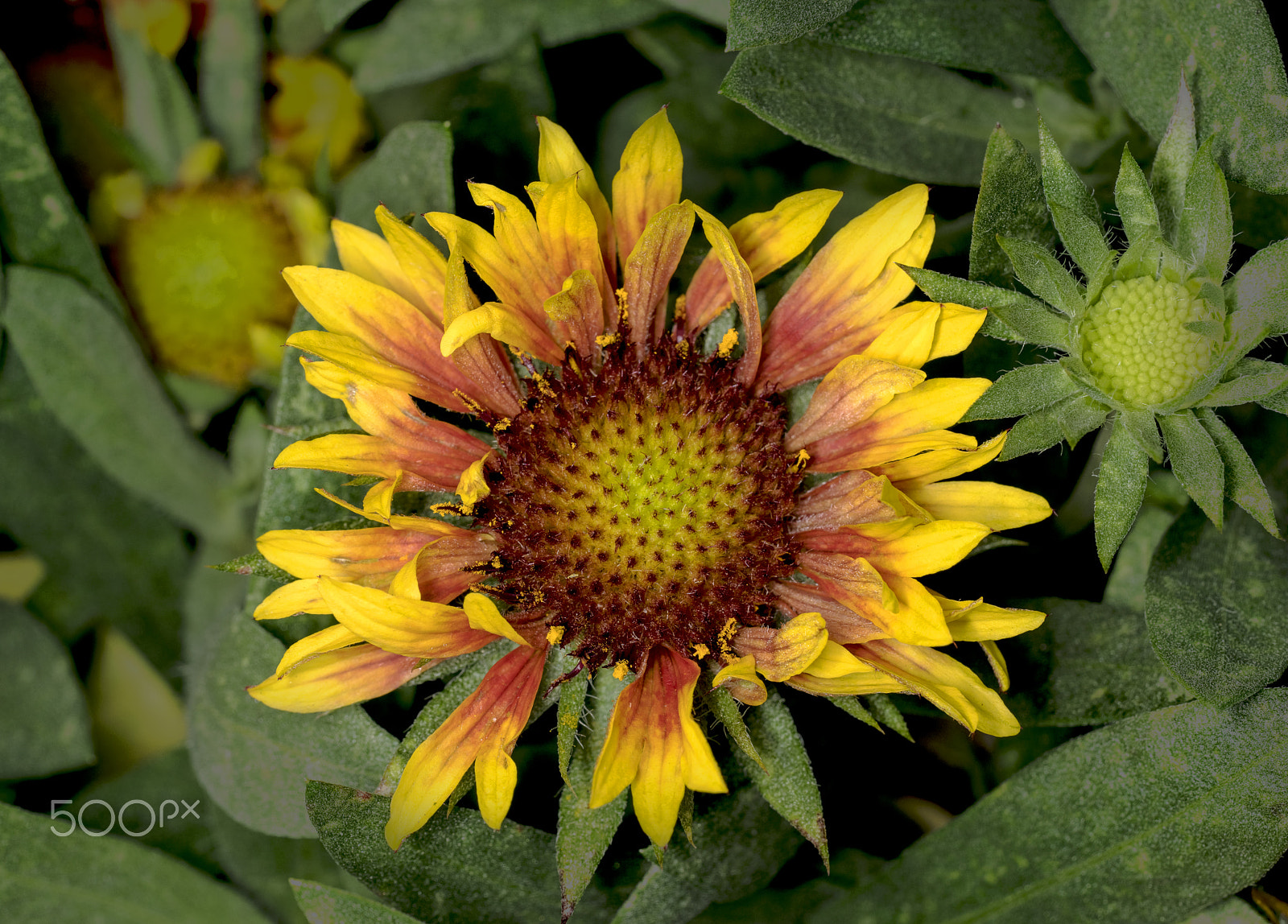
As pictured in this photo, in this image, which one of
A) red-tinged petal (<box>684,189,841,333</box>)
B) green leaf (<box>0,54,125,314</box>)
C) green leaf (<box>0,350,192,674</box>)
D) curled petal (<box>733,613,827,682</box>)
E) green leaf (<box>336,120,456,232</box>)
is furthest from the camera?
green leaf (<box>0,350,192,674</box>)

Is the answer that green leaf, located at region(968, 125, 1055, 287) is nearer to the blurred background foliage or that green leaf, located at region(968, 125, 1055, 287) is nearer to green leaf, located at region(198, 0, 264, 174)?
the blurred background foliage

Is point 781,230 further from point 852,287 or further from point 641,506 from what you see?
point 641,506

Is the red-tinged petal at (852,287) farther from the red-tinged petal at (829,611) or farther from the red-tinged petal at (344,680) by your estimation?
the red-tinged petal at (344,680)

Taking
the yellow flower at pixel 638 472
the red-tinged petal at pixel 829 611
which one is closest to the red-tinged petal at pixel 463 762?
the yellow flower at pixel 638 472

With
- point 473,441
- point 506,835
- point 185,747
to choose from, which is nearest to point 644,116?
point 473,441

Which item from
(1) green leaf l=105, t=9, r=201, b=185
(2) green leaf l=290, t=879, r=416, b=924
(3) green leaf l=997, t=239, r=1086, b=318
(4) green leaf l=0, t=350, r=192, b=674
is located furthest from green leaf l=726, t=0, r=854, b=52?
(4) green leaf l=0, t=350, r=192, b=674

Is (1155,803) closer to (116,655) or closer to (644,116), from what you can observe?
(644,116)

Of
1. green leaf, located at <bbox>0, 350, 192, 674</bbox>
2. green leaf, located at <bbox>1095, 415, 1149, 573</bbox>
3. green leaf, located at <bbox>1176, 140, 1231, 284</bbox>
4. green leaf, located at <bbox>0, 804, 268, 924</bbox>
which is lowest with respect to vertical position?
green leaf, located at <bbox>0, 804, 268, 924</bbox>

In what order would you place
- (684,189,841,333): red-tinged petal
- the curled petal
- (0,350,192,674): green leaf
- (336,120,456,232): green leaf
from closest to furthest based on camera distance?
the curled petal
(684,189,841,333): red-tinged petal
(336,120,456,232): green leaf
(0,350,192,674): green leaf
